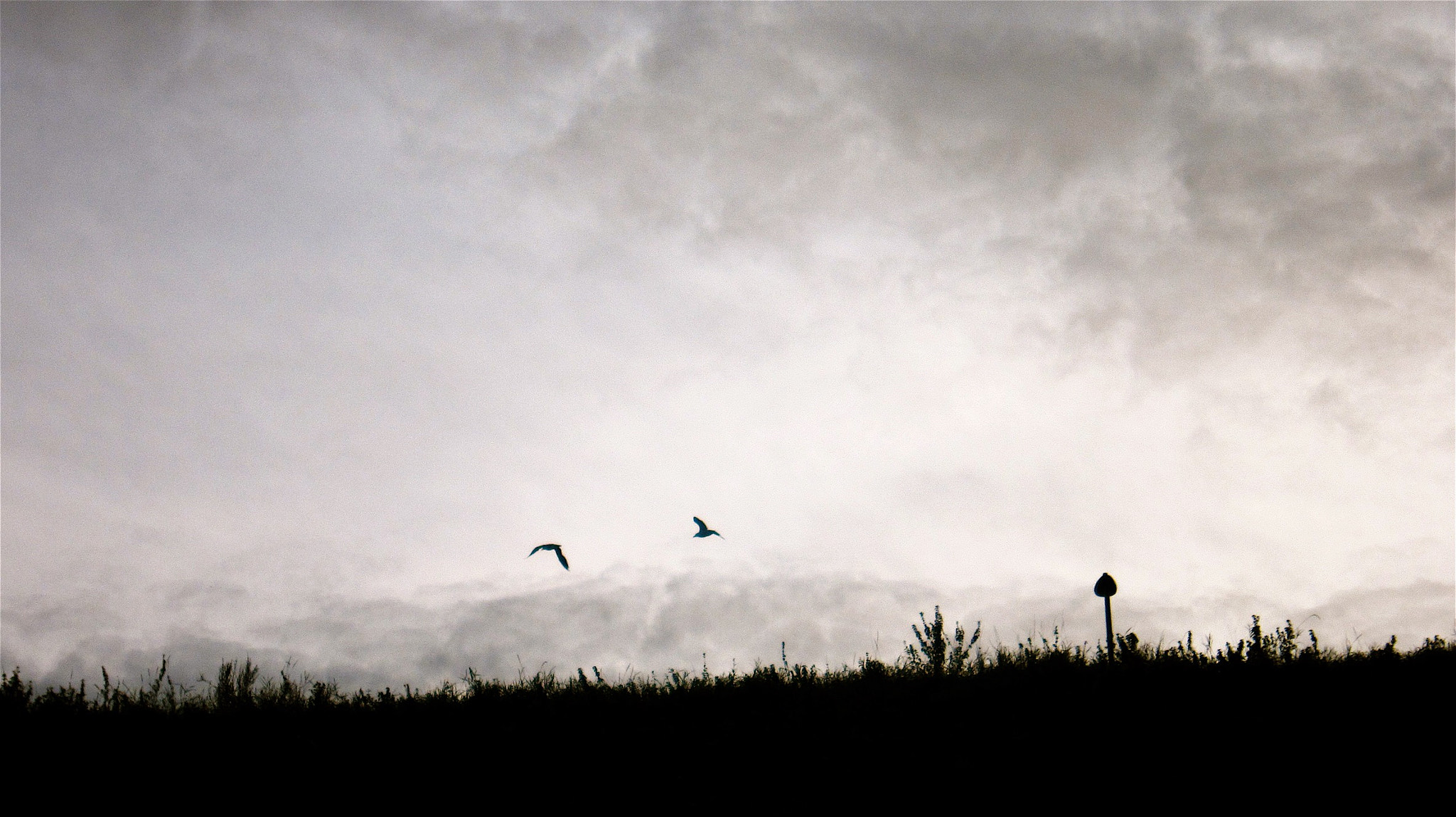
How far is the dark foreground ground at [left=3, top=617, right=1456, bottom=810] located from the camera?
6.58 m

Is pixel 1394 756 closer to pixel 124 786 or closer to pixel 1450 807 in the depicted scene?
pixel 1450 807

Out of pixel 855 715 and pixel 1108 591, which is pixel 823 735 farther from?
pixel 1108 591

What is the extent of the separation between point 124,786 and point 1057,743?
7988mm

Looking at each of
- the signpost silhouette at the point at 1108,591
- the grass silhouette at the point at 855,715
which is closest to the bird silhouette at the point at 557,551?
the grass silhouette at the point at 855,715

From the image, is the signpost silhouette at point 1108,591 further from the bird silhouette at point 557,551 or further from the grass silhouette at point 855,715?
the bird silhouette at point 557,551

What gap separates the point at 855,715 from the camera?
810 cm

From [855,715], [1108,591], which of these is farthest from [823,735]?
[1108,591]

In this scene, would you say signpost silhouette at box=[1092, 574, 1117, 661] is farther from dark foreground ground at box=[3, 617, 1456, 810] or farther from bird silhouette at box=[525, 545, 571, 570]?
bird silhouette at box=[525, 545, 571, 570]

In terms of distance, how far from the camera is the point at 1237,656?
9508mm

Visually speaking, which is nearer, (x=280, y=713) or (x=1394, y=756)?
(x=1394, y=756)

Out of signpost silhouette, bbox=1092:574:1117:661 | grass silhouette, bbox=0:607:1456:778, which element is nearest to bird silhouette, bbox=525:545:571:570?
grass silhouette, bbox=0:607:1456:778

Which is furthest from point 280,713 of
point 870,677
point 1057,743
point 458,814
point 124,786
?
point 1057,743

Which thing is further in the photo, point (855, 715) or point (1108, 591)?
point (1108, 591)

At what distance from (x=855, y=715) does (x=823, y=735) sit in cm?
67
